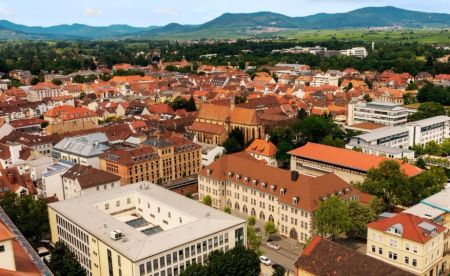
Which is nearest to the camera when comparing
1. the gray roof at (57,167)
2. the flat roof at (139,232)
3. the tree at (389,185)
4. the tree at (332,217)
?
the flat roof at (139,232)

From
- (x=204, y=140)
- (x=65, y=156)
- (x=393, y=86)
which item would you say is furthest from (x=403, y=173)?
(x=393, y=86)

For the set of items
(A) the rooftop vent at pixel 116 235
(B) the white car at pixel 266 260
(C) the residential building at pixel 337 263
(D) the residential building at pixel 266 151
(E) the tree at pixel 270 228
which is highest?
(A) the rooftop vent at pixel 116 235

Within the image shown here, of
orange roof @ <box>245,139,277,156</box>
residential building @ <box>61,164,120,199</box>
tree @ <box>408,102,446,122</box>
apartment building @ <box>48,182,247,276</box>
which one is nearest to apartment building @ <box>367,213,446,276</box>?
apartment building @ <box>48,182,247,276</box>

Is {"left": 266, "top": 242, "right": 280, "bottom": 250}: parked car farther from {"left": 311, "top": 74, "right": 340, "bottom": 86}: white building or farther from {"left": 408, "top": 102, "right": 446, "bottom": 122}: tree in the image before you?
{"left": 311, "top": 74, "right": 340, "bottom": 86}: white building

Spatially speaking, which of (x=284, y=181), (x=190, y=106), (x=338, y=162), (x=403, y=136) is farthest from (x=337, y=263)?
(x=190, y=106)

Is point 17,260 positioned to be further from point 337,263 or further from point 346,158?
point 346,158

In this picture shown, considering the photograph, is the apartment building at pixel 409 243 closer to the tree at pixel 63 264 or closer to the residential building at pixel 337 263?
the residential building at pixel 337 263

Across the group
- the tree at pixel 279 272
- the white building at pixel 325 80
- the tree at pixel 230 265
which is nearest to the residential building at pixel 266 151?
the tree at pixel 279 272
